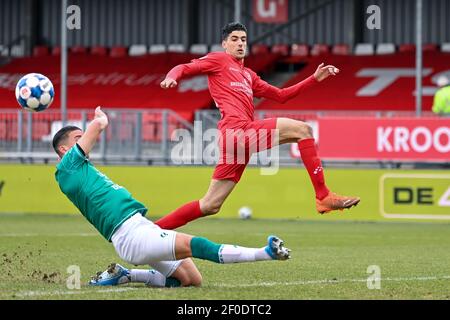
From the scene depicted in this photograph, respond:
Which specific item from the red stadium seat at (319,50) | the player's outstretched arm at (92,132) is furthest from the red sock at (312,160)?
the red stadium seat at (319,50)

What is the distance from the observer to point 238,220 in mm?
21500

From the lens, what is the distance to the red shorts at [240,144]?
11.7 meters

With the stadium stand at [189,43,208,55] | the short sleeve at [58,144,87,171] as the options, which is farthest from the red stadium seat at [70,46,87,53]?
the short sleeve at [58,144,87,171]

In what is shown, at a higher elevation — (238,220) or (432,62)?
(432,62)

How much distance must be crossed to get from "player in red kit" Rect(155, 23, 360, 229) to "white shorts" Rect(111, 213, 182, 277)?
6.31ft

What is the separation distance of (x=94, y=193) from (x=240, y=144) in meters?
2.35

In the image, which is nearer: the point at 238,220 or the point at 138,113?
the point at 238,220

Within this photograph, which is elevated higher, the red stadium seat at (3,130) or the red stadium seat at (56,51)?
the red stadium seat at (56,51)

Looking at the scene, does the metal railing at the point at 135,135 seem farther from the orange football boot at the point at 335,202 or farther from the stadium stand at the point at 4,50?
Result: the stadium stand at the point at 4,50

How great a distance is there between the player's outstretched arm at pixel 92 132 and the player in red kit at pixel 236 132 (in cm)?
181
